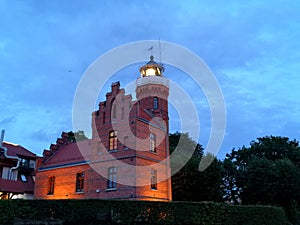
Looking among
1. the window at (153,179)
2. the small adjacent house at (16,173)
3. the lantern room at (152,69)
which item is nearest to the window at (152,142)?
the window at (153,179)

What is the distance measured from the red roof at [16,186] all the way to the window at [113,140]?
13399 mm

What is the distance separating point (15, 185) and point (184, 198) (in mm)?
18527

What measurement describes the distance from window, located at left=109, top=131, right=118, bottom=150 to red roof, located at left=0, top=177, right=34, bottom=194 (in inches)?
528

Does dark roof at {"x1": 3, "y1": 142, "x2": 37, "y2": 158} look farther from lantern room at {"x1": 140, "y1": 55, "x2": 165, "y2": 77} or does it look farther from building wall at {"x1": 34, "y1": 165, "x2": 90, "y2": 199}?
lantern room at {"x1": 140, "y1": 55, "x2": 165, "y2": 77}

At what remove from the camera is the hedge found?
66.2 ft

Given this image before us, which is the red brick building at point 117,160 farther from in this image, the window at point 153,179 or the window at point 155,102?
the window at point 155,102

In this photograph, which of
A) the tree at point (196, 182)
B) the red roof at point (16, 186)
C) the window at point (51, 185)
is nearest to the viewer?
the window at point (51, 185)

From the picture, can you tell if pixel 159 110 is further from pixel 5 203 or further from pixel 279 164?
pixel 5 203

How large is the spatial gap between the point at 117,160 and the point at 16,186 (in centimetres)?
1443

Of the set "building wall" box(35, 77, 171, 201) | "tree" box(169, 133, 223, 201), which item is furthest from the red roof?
"tree" box(169, 133, 223, 201)

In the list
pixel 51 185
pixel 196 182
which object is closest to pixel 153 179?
pixel 196 182

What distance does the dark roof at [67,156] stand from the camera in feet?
103

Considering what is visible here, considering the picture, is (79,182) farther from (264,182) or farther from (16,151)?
(264,182)

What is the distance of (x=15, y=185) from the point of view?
34344 mm
